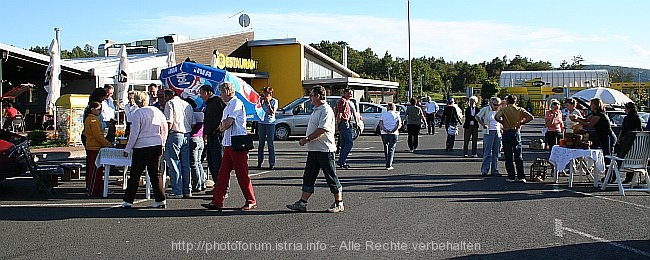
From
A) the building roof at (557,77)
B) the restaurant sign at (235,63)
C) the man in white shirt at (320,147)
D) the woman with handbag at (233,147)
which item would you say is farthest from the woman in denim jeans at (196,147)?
the building roof at (557,77)

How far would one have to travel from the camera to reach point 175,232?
7754 millimetres

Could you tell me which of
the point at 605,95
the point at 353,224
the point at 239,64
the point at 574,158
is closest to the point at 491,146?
the point at 574,158

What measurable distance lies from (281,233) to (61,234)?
245cm

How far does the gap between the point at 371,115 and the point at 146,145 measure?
60.7ft

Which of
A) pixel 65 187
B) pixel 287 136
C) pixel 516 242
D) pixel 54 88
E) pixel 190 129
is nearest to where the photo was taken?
pixel 516 242

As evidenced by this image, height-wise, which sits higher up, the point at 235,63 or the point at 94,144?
the point at 235,63

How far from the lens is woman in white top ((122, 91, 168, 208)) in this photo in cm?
892

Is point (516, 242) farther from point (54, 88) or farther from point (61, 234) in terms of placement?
point (54, 88)

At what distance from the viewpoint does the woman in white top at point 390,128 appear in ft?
47.6

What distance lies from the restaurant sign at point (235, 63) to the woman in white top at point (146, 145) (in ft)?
83.9

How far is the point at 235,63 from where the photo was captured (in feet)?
122

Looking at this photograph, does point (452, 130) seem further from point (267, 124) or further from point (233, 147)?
point (233, 147)

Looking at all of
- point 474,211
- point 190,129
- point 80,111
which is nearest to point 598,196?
point 474,211

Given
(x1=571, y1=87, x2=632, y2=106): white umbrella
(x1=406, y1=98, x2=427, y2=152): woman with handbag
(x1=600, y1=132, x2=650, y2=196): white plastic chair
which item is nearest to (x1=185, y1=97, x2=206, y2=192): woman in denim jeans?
(x1=600, y1=132, x2=650, y2=196): white plastic chair
